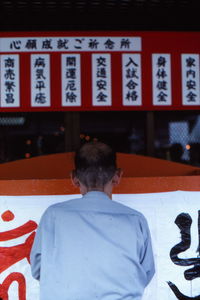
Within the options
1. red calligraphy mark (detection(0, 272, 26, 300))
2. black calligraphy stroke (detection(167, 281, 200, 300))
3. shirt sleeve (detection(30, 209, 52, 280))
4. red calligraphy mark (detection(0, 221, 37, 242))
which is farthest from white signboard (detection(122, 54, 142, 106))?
shirt sleeve (detection(30, 209, 52, 280))

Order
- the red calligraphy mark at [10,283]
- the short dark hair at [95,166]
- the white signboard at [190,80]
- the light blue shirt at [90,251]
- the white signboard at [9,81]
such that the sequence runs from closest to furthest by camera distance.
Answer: the light blue shirt at [90,251] < the short dark hair at [95,166] < the red calligraphy mark at [10,283] < the white signboard at [9,81] < the white signboard at [190,80]

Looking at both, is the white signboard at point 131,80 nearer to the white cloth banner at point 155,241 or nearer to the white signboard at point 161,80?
the white signboard at point 161,80

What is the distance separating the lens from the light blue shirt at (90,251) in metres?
1.66

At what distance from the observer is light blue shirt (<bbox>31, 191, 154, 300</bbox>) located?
166cm

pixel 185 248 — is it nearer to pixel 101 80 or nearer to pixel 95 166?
pixel 95 166

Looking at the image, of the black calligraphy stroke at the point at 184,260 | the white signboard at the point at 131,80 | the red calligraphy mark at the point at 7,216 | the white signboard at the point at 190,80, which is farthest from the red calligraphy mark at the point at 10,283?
the white signboard at the point at 190,80

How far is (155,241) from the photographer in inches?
111

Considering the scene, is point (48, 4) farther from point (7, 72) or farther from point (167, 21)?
point (167, 21)

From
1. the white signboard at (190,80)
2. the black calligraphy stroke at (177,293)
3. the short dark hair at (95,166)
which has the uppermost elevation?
the white signboard at (190,80)

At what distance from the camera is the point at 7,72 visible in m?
3.82

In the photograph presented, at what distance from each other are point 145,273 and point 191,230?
113 cm

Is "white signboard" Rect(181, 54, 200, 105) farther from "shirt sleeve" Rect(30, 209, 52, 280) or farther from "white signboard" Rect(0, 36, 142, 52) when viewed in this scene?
"shirt sleeve" Rect(30, 209, 52, 280)

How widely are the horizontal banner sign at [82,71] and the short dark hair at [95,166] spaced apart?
203cm

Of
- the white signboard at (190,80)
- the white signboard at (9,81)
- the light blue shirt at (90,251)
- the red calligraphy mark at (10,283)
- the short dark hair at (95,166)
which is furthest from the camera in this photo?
the white signboard at (190,80)
